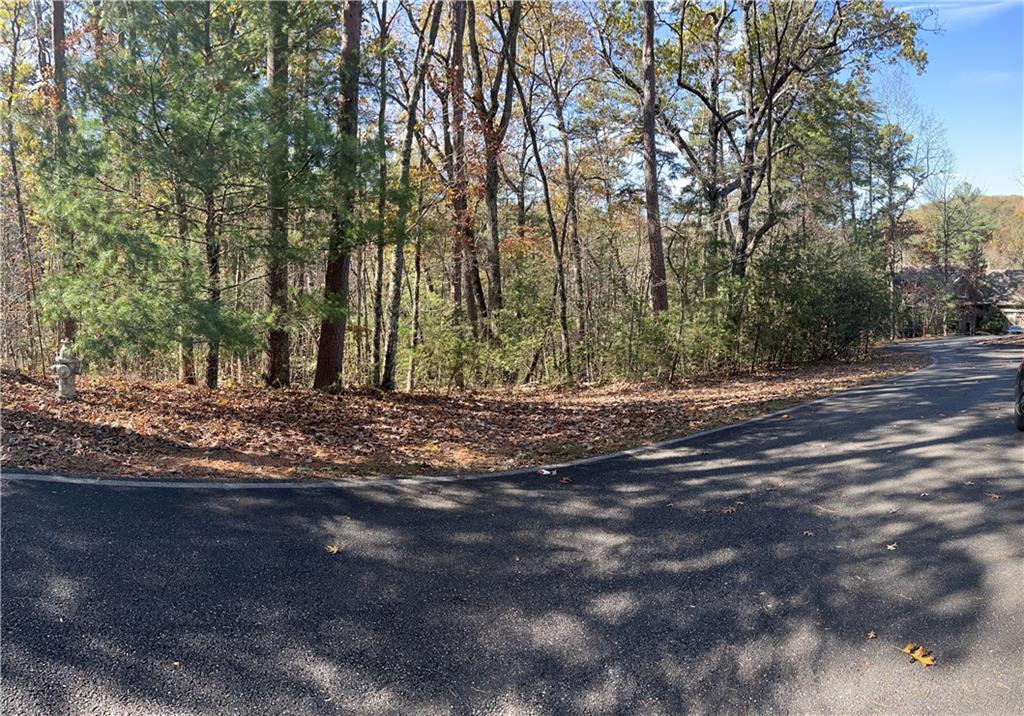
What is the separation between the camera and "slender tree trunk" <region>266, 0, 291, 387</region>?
23.9 ft

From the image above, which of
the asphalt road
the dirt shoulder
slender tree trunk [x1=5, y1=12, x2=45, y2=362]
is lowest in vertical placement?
the asphalt road

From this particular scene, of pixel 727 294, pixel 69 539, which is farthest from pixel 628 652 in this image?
pixel 727 294

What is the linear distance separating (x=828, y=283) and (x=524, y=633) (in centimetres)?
1598

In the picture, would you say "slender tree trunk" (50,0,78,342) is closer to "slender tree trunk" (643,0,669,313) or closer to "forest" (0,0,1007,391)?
"forest" (0,0,1007,391)

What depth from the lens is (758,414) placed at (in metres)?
8.70

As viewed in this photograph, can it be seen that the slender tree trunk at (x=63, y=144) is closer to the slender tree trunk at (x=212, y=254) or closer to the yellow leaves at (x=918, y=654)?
the slender tree trunk at (x=212, y=254)

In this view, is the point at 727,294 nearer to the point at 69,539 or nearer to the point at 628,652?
the point at 628,652

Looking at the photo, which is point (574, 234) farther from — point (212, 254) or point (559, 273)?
point (212, 254)

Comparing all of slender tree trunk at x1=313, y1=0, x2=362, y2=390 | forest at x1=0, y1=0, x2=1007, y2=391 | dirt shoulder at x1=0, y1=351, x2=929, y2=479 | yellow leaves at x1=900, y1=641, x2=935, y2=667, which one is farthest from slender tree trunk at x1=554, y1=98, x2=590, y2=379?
yellow leaves at x1=900, y1=641, x2=935, y2=667

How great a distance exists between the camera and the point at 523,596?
3527 millimetres

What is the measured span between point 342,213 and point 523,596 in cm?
620

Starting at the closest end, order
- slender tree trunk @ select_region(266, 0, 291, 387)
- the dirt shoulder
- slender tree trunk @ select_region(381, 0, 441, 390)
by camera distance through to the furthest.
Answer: the dirt shoulder → slender tree trunk @ select_region(266, 0, 291, 387) → slender tree trunk @ select_region(381, 0, 441, 390)

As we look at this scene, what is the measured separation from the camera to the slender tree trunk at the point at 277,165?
7.28m

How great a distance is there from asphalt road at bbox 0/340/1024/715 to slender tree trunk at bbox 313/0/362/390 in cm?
443
